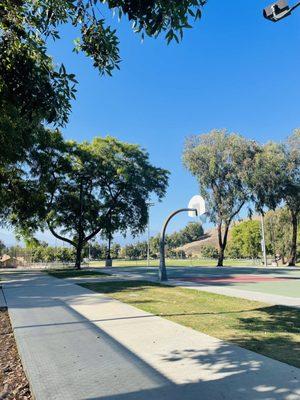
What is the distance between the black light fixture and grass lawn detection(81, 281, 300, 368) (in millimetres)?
4192

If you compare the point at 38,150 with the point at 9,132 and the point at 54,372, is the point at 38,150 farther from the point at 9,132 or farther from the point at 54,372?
the point at 54,372

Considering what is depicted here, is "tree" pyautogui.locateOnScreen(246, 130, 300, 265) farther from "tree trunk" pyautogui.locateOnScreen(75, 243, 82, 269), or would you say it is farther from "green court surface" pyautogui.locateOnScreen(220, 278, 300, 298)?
"green court surface" pyautogui.locateOnScreen(220, 278, 300, 298)

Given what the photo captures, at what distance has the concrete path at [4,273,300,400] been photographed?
430 cm

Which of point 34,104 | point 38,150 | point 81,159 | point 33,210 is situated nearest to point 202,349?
point 34,104

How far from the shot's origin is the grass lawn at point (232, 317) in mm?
6293

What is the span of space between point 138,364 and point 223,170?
32854mm

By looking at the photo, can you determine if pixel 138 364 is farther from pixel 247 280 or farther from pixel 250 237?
pixel 250 237

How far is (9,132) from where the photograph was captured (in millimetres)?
11781

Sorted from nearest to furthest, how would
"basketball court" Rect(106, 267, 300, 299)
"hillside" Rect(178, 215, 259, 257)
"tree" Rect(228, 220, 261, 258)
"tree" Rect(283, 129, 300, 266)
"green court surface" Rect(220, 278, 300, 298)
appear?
"green court surface" Rect(220, 278, 300, 298) < "basketball court" Rect(106, 267, 300, 299) < "tree" Rect(283, 129, 300, 266) < "tree" Rect(228, 220, 261, 258) < "hillside" Rect(178, 215, 259, 257)

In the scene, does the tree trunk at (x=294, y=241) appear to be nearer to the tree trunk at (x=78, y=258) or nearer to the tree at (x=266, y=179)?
the tree at (x=266, y=179)

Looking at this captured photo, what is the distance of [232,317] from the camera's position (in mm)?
8742

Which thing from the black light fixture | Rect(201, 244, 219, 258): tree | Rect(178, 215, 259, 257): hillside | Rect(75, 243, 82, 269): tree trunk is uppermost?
Rect(178, 215, 259, 257): hillside

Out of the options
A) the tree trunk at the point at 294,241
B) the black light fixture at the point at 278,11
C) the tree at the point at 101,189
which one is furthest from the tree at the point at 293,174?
the black light fixture at the point at 278,11

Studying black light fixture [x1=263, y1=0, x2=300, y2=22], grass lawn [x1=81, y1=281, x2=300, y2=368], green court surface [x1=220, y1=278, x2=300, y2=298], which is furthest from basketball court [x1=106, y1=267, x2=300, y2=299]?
black light fixture [x1=263, y1=0, x2=300, y2=22]
